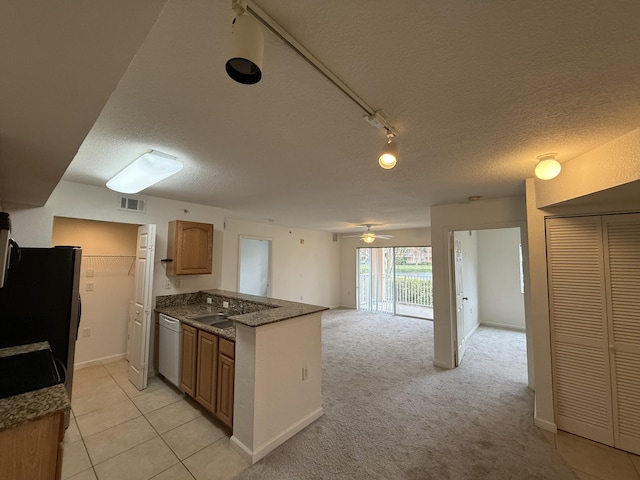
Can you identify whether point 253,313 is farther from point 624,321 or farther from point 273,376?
point 624,321

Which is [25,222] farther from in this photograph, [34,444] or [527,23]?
[527,23]

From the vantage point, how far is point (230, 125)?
5.39ft

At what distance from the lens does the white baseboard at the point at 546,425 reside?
2.40 metres

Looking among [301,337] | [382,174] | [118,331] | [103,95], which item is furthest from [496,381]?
[118,331]

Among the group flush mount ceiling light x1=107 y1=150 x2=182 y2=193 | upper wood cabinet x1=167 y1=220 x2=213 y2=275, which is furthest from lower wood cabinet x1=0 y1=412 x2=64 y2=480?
upper wood cabinet x1=167 y1=220 x2=213 y2=275

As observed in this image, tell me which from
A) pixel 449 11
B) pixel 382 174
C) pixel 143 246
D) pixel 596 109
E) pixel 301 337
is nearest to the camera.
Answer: pixel 449 11

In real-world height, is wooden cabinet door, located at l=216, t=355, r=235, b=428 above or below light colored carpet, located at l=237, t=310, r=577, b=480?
above

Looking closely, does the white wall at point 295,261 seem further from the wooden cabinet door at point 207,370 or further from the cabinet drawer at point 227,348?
the cabinet drawer at point 227,348

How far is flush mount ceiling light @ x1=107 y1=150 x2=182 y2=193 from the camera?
211 centimetres

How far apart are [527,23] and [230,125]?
1492 mm

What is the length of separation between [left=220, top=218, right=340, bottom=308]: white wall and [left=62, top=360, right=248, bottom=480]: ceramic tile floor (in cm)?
A: 238

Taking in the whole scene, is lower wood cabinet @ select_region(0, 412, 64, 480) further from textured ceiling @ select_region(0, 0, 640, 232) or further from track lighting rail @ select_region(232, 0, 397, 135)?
track lighting rail @ select_region(232, 0, 397, 135)

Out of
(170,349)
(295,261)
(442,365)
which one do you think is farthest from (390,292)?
(170,349)

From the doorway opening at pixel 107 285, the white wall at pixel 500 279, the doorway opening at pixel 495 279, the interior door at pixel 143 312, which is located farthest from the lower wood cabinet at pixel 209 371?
the white wall at pixel 500 279
